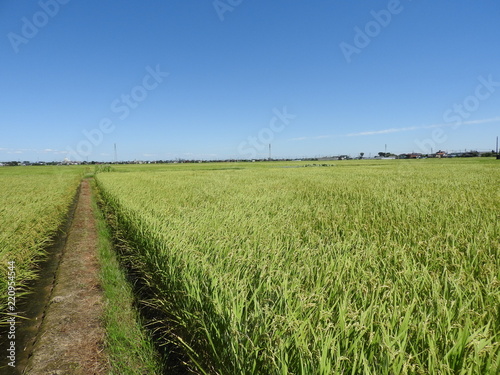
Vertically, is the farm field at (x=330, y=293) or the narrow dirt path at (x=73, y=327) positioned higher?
the farm field at (x=330, y=293)

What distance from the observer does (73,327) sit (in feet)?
9.84

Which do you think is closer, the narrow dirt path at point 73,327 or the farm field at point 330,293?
the farm field at point 330,293

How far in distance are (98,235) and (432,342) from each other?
7.54m

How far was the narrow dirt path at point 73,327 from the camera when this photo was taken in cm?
246

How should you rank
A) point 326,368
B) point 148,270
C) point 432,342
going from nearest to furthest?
point 326,368 → point 432,342 → point 148,270

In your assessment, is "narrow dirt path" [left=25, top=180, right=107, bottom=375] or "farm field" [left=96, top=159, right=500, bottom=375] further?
"narrow dirt path" [left=25, top=180, right=107, bottom=375]

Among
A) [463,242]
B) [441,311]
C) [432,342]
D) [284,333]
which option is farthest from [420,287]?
[463,242]

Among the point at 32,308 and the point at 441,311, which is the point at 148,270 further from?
the point at 441,311

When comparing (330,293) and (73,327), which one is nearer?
(330,293)

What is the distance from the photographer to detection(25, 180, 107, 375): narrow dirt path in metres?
2.46

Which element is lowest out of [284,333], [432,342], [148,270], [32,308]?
[32,308]

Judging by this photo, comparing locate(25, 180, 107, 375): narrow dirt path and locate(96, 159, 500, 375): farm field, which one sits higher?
locate(96, 159, 500, 375): farm field

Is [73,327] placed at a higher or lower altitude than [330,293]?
lower

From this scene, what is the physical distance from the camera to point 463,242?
333 cm
